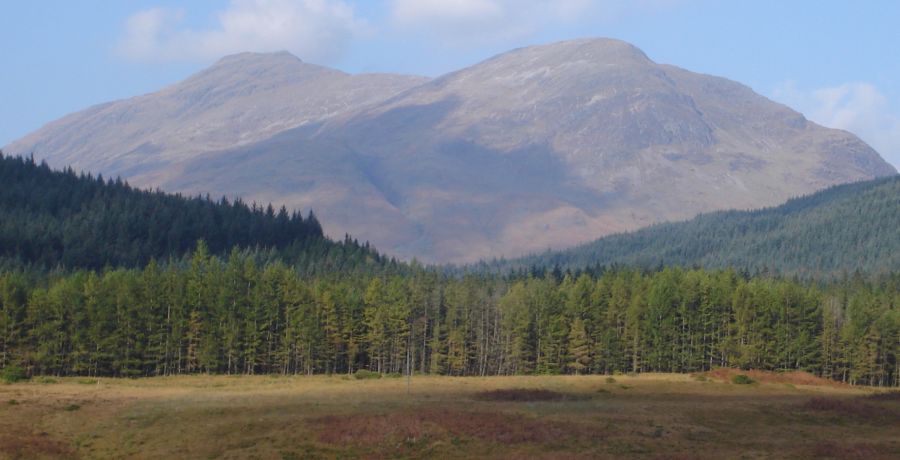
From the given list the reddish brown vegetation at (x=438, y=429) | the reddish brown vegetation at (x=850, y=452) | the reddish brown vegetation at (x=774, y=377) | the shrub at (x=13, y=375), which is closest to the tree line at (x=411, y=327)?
the shrub at (x=13, y=375)

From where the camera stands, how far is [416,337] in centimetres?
16625

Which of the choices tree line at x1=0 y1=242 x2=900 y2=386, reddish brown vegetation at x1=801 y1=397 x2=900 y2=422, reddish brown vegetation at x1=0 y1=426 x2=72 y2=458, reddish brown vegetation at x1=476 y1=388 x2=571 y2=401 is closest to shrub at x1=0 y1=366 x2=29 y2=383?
tree line at x1=0 y1=242 x2=900 y2=386

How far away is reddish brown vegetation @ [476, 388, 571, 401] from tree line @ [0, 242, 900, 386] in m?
51.4

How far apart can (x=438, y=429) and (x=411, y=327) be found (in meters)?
92.2

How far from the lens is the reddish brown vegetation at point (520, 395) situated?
305 ft

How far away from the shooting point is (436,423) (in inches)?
2798

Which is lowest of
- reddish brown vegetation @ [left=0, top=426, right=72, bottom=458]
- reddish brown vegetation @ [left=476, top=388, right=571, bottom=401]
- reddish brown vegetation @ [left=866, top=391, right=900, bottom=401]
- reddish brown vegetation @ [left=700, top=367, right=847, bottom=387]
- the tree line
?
reddish brown vegetation @ [left=0, top=426, right=72, bottom=458]

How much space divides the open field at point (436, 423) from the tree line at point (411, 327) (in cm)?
3670

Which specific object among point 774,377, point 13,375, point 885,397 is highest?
point 774,377

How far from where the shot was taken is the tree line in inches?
5413

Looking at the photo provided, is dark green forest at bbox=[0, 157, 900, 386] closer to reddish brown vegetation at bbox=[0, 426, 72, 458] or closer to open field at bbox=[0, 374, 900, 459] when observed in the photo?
open field at bbox=[0, 374, 900, 459]

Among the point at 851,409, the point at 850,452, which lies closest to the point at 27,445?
the point at 850,452

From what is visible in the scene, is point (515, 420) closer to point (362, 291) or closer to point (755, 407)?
point (755, 407)

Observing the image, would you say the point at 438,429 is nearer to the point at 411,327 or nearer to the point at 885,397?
the point at 885,397
